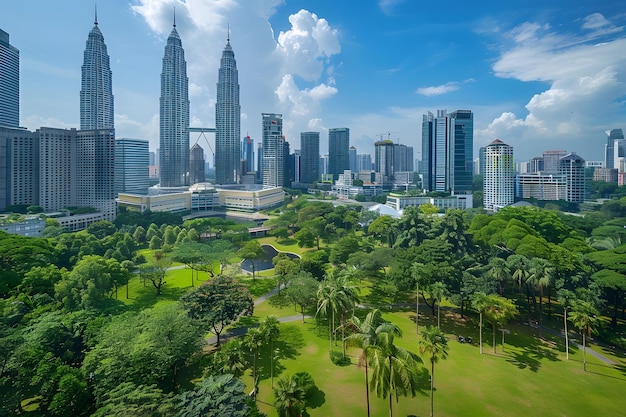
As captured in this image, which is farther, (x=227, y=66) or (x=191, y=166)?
(x=191, y=166)

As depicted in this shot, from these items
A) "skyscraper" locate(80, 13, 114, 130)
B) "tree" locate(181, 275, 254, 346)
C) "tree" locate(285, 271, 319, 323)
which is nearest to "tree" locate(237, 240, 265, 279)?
"tree" locate(285, 271, 319, 323)

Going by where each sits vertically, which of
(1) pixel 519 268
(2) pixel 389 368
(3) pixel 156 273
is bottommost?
(3) pixel 156 273

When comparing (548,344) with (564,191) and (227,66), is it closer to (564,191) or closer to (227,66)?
(564,191)

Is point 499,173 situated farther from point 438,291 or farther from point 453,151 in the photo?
point 438,291

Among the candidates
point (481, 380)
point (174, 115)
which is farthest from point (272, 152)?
point (481, 380)

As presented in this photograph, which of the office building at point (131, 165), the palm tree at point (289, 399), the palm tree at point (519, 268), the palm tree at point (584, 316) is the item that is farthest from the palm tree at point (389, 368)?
the office building at point (131, 165)

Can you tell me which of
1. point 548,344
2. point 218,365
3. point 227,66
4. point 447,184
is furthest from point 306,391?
point 227,66
